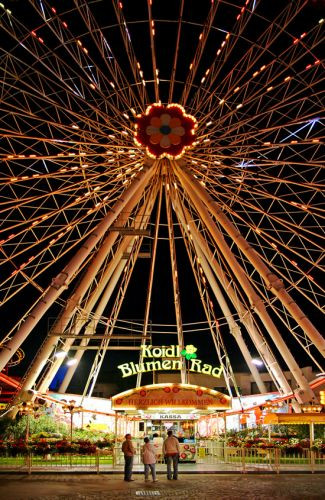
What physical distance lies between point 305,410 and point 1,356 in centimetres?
1675

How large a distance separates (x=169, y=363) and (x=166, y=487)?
24.7 meters

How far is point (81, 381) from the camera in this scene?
74.2m

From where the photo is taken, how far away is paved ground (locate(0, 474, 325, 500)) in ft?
51.9

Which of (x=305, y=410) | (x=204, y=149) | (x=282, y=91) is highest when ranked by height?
(x=282, y=91)

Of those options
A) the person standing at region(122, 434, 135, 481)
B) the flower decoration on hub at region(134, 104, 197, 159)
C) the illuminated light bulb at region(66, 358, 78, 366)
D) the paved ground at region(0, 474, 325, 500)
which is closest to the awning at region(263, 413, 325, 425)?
the paved ground at region(0, 474, 325, 500)

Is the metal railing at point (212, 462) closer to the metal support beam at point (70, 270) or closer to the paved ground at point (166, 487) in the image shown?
the paved ground at point (166, 487)

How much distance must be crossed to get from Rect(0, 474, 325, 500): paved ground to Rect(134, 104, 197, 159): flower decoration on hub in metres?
16.1

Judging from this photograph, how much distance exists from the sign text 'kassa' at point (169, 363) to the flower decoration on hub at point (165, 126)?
1645 centimetres

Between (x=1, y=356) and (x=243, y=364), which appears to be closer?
(x=1, y=356)

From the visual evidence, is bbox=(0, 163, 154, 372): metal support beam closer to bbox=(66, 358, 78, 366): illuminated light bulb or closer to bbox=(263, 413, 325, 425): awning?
bbox=(66, 358, 78, 366): illuminated light bulb

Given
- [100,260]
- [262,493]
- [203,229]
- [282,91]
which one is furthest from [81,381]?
[262,493]

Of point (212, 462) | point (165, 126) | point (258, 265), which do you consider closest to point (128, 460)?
point (212, 462)

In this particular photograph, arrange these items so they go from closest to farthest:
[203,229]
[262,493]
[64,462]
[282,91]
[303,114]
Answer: [262,493] < [64,462] < [303,114] < [282,91] < [203,229]

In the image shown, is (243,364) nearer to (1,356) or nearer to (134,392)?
(134,392)
